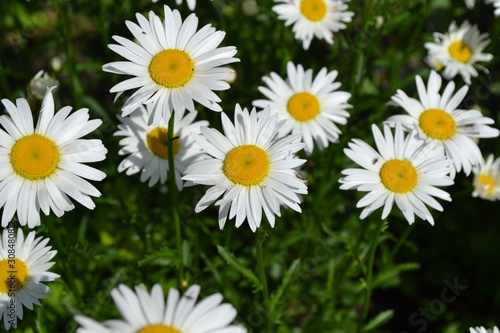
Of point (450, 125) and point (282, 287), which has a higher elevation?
point (450, 125)

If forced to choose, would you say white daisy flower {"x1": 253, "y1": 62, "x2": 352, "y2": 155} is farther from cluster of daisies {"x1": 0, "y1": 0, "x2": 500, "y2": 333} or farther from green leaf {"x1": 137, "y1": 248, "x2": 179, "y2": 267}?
green leaf {"x1": 137, "y1": 248, "x2": 179, "y2": 267}

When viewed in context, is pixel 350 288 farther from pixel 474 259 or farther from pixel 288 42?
pixel 288 42

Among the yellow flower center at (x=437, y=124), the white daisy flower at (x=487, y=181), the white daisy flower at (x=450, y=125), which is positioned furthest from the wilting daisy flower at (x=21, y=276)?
the white daisy flower at (x=487, y=181)

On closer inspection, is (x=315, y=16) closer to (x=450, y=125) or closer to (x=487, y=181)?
(x=450, y=125)

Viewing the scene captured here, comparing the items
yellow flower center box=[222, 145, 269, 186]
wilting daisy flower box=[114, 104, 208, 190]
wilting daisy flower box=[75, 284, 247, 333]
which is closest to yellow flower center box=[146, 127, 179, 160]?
wilting daisy flower box=[114, 104, 208, 190]

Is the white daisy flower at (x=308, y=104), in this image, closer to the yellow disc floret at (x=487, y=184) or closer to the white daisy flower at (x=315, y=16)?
the white daisy flower at (x=315, y=16)

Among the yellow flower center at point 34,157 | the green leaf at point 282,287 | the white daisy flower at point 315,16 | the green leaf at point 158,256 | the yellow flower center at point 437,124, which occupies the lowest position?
the green leaf at point 282,287

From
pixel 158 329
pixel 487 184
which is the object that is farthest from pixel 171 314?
pixel 487 184
